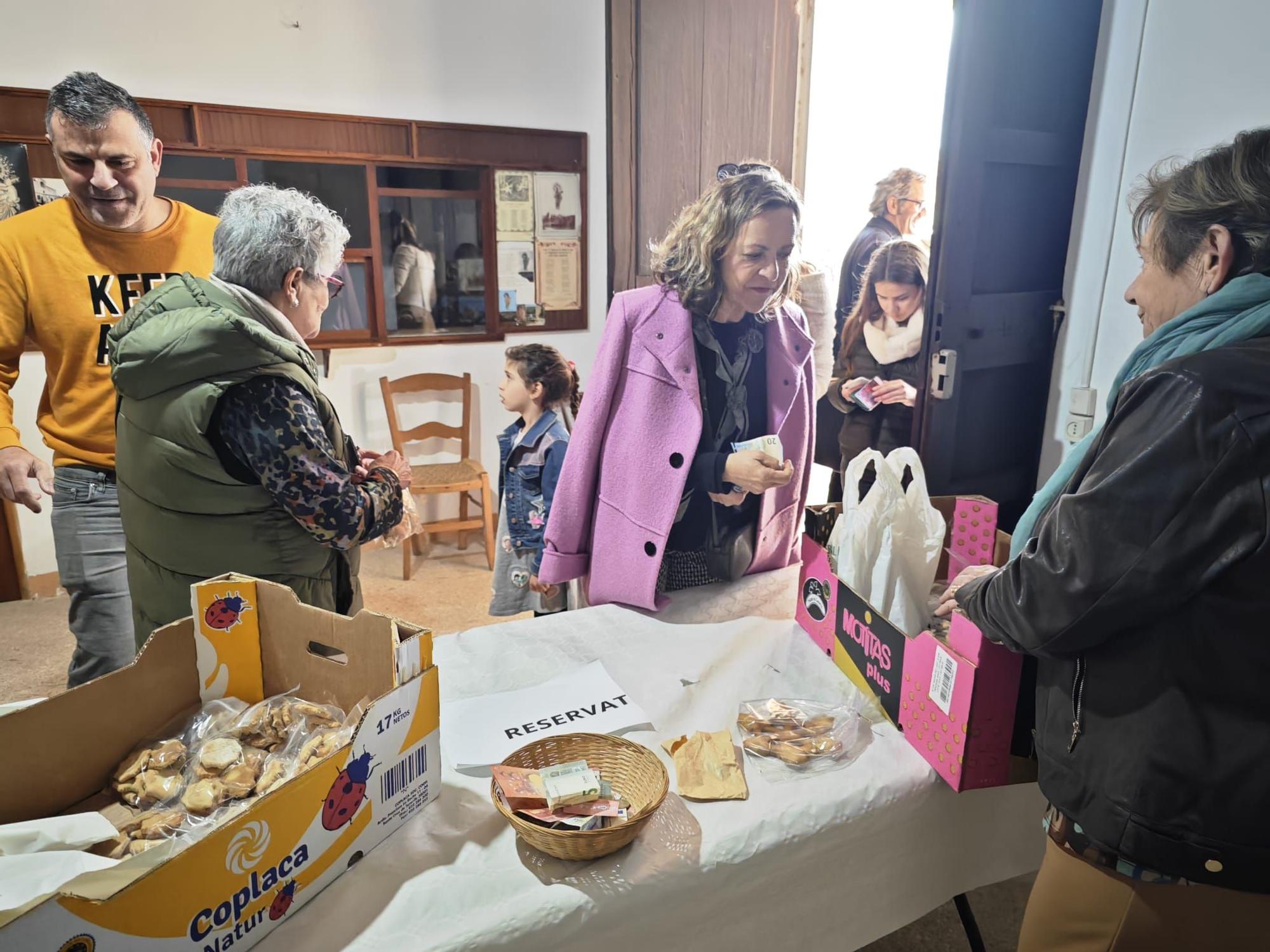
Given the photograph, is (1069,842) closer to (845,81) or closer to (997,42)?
(997,42)

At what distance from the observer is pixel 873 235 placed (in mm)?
3117

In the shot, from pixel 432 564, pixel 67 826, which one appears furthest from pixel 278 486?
pixel 432 564

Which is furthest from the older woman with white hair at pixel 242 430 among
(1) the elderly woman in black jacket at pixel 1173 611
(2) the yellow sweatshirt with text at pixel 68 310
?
(1) the elderly woman in black jacket at pixel 1173 611

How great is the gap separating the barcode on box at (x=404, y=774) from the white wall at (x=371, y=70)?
3.43m

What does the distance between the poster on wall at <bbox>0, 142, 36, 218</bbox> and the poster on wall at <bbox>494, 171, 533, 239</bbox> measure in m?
2.04

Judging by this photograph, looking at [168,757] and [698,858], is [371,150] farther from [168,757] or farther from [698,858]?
[698,858]

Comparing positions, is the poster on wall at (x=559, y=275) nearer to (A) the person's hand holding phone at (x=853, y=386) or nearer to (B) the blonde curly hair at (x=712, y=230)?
(A) the person's hand holding phone at (x=853, y=386)

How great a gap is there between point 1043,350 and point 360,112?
10.9 feet

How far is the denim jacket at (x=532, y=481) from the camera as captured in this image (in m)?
2.56

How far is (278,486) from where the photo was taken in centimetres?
143

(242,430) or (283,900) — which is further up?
(242,430)

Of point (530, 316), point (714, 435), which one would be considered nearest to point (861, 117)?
point (530, 316)

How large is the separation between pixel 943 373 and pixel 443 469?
2846mm

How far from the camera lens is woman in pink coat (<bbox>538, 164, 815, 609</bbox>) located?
1657 mm
